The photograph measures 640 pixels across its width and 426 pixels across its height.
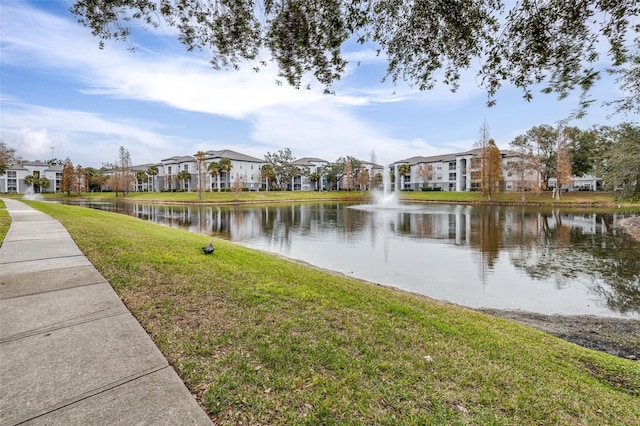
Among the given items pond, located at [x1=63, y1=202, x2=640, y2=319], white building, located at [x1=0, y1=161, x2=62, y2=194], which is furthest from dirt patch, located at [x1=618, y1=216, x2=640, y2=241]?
white building, located at [x1=0, y1=161, x2=62, y2=194]

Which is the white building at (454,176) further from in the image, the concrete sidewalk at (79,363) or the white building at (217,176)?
the concrete sidewalk at (79,363)

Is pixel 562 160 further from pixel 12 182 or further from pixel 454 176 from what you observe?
pixel 12 182

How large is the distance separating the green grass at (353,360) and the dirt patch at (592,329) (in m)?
1.36

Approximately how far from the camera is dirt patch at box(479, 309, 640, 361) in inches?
240

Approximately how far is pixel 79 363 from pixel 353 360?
2.74 meters

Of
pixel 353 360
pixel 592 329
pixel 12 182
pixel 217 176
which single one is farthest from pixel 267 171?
pixel 353 360

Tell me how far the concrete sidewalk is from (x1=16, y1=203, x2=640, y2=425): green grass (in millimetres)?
204

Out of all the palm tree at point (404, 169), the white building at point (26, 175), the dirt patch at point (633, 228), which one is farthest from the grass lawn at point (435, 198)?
the white building at point (26, 175)

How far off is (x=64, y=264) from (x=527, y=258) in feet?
53.8

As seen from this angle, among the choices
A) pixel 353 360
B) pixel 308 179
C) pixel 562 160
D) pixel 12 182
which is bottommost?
pixel 353 360

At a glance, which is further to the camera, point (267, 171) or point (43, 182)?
point (267, 171)

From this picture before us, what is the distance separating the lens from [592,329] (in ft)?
23.0

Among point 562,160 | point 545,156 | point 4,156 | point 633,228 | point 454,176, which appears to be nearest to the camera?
point 633,228

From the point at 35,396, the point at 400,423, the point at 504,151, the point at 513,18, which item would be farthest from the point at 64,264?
the point at 504,151
